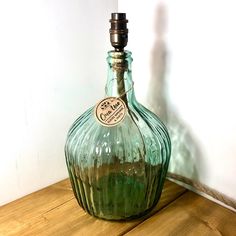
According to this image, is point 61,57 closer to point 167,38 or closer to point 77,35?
point 77,35

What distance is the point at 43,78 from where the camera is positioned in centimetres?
66

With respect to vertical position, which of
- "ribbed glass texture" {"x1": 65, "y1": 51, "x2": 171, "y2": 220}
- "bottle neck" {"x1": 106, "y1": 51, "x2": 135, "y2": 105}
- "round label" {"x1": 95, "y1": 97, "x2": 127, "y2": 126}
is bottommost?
"ribbed glass texture" {"x1": 65, "y1": 51, "x2": 171, "y2": 220}

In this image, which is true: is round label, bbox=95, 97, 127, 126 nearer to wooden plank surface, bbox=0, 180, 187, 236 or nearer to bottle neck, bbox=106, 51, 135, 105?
bottle neck, bbox=106, 51, 135, 105

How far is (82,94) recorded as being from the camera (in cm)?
74

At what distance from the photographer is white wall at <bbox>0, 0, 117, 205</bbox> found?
613mm

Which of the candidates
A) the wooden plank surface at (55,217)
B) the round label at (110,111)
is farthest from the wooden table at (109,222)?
the round label at (110,111)

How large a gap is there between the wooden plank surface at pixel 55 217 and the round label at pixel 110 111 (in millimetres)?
181

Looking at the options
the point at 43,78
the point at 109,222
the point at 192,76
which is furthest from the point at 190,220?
the point at 43,78

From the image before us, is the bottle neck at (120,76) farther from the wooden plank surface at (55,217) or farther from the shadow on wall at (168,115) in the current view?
the wooden plank surface at (55,217)

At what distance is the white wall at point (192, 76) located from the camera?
59 centimetres

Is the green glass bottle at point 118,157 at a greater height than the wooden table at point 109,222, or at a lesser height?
greater

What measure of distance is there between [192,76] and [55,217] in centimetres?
36

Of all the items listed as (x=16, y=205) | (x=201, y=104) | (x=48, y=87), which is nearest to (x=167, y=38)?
(x=201, y=104)

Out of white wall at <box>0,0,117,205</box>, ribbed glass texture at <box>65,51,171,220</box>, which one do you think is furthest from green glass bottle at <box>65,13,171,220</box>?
white wall at <box>0,0,117,205</box>
